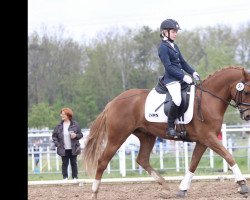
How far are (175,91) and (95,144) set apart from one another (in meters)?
1.70

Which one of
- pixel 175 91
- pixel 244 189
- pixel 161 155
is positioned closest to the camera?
pixel 244 189

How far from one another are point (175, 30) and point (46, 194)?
12.0ft

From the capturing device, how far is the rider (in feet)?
31.0

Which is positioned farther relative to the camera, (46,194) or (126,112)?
(46,194)

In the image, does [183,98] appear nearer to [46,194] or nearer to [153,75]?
[46,194]

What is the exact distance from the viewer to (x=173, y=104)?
9422 millimetres

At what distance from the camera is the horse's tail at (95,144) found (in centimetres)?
1003

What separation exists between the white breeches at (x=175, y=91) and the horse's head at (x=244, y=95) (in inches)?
34.9

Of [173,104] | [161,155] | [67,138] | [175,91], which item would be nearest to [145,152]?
[173,104]

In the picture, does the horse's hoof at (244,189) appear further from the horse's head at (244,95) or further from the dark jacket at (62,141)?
the dark jacket at (62,141)

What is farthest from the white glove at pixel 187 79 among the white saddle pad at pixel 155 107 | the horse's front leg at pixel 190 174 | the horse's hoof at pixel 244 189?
the horse's hoof at pixel 244 189

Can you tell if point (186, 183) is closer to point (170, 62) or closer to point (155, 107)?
point (155, 107)
